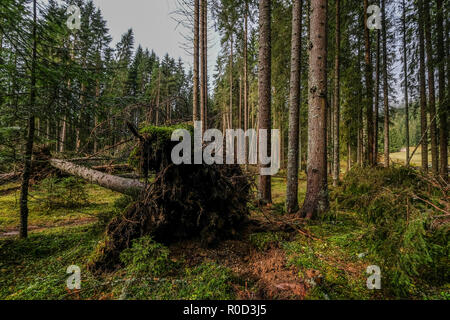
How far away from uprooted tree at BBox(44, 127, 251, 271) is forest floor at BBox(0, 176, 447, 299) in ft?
0.81

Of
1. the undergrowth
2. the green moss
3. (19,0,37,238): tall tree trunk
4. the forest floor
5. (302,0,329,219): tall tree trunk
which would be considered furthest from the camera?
(302,0,329,219): tall tree trunk

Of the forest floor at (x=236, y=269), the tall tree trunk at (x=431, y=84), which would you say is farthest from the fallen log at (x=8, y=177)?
the tall tree trunk at (x=431, y=84)

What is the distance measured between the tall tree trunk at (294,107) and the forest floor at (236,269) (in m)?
1.31

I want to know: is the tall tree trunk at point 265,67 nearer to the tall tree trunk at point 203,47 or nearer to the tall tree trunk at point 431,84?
the tall tree trunk at point 203,47

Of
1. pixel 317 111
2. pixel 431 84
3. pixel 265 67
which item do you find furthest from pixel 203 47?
pixel 431 84

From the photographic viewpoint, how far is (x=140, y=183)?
3.54 meters

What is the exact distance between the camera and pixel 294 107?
549 centimetres

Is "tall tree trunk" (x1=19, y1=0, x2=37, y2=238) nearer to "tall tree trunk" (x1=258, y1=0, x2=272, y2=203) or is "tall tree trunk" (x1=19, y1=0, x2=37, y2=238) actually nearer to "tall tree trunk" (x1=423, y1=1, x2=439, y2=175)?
"tall tree trunk" (x1=258, y1=0, x2=272, y2=203)

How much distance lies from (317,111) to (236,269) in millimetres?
3767

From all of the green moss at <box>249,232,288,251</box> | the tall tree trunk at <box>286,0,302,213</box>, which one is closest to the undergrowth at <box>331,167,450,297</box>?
the green moss at <box>249,232,288,251</box>

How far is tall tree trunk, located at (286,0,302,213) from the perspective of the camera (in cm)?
514

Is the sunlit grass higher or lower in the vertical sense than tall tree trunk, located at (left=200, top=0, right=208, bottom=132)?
lower

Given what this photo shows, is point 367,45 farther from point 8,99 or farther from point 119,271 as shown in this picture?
point 8,99
